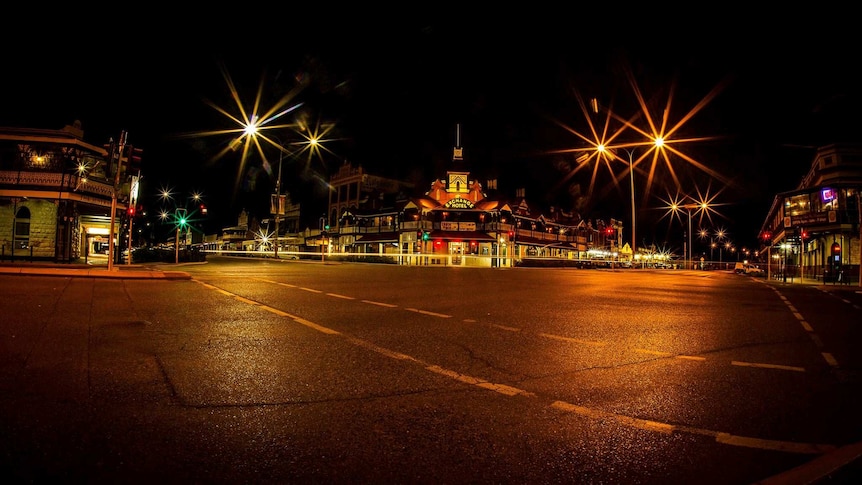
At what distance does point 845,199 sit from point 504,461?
4354 centimetres

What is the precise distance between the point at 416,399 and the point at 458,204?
193 feet

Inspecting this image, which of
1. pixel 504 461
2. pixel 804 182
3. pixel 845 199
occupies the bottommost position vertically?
pixel 504 461

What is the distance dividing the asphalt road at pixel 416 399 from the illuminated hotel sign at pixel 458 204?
54549mm

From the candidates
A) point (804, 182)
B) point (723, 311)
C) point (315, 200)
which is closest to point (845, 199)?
point (804, 182)

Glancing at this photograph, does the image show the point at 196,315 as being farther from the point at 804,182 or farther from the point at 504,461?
the point at 804,182

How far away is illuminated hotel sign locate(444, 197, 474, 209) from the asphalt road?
179 feet

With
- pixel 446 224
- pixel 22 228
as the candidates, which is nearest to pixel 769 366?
pixel 22 228

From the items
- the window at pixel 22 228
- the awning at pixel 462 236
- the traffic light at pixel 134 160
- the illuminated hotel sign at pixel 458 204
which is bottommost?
the window at pixel 22 228

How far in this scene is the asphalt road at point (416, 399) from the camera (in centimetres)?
263

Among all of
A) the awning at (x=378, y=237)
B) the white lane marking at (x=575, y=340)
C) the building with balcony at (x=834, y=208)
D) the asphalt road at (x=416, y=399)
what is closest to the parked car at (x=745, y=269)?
the building with balcony at (x=834, y=208)

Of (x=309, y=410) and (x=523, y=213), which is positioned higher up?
(x=523, y=213)

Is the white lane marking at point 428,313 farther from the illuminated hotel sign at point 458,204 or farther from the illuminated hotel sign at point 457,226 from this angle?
the illuminated hotel sign at point 458,204

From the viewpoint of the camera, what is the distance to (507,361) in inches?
200

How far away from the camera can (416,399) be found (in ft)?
12.4
